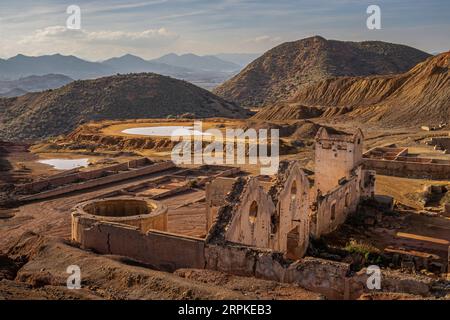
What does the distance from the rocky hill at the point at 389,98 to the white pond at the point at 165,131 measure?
585 inches

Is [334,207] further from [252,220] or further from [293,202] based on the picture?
[252,220]

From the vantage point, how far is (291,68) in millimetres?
112875

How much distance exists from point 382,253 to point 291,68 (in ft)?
326

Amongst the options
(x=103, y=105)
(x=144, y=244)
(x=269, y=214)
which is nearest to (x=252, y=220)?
(x=269, y=214)

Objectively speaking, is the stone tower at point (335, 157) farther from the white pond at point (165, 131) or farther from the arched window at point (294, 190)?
the white pond at point (165, 131)

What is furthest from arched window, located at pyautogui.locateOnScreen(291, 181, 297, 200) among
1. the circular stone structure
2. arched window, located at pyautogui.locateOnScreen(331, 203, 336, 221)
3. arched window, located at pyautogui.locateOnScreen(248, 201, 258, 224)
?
the circular stone structure

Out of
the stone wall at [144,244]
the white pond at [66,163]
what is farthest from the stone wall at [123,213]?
the white pond at [66,163]

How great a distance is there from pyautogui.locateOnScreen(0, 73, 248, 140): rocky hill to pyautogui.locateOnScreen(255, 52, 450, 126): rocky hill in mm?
12001

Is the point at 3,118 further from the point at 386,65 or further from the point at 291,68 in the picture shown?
the point at 386,65

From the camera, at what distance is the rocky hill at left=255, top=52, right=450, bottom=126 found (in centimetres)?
5594

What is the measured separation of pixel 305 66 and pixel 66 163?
8116 cm

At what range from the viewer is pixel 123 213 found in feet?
52.4

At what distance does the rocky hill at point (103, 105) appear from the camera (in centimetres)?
7062
